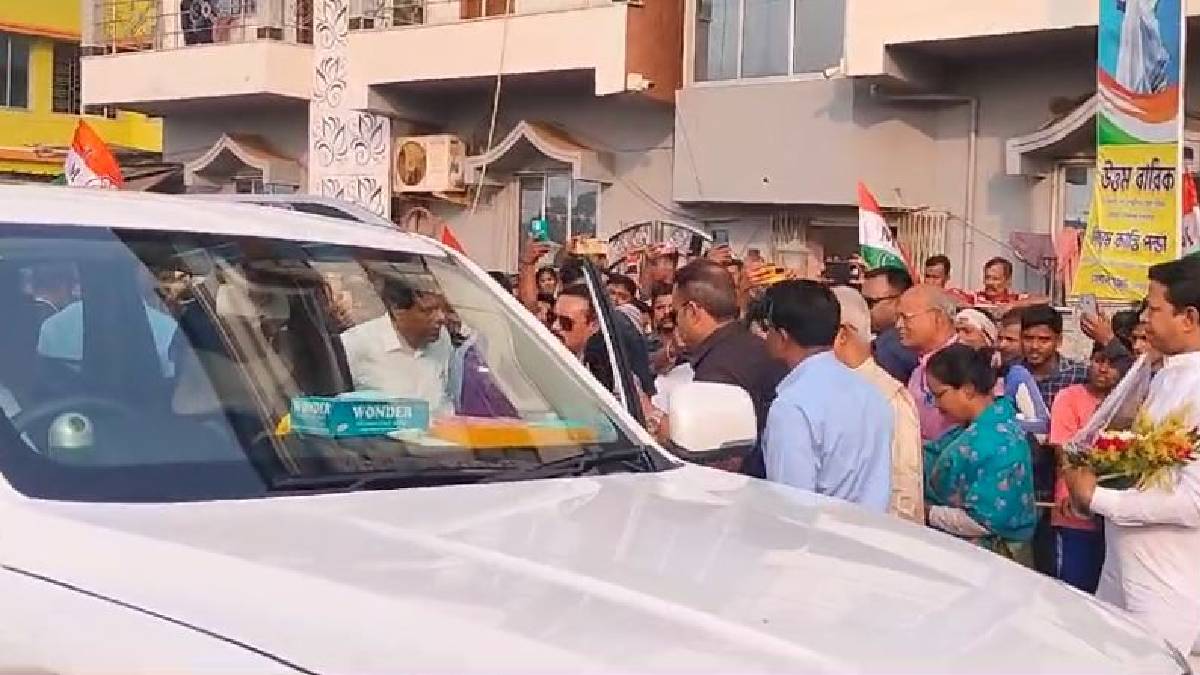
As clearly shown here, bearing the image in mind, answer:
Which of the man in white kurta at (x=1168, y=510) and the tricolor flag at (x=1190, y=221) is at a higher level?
the tricolor flag at (x=1190, y=221)

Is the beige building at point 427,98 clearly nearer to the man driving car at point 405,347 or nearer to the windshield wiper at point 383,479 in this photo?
the man driving car at point 405,347

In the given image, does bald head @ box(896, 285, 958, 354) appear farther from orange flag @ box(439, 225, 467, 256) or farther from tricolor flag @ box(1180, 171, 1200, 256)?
tricolor flag @ box(1180, 171, 1200, 256)

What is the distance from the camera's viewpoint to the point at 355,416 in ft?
10.5

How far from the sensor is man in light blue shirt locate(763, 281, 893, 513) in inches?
190

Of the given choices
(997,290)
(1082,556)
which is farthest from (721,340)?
(997,290)

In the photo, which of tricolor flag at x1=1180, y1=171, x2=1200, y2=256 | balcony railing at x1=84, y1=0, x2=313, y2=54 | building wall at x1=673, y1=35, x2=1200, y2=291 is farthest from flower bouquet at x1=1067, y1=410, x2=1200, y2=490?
balcony railing at x1=84, y1=0, x2=313, y2=54

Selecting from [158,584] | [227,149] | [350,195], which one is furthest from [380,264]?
[227,149]

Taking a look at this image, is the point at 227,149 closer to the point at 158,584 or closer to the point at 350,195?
the point at 350,195

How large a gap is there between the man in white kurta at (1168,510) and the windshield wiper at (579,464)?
197 centimetres

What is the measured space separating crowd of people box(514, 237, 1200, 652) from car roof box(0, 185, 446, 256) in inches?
32.6

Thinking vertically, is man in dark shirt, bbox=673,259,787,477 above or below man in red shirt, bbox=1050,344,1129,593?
above

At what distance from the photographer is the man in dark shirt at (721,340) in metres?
6.06

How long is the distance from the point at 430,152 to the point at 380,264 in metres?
13.6

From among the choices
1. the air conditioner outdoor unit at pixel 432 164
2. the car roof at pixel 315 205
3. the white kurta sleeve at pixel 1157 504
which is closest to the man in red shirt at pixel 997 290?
the white kurta sleeve at pixel 1157 504
